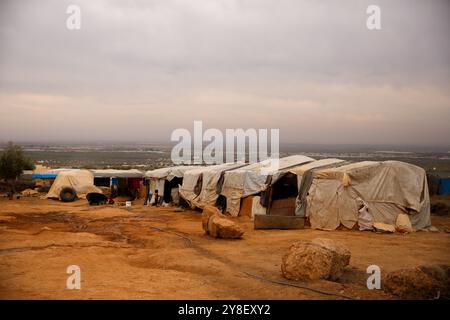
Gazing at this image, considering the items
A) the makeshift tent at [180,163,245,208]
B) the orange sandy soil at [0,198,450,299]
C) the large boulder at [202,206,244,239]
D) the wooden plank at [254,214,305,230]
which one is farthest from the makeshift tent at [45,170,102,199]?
the large boulder at [202,206,244,239]

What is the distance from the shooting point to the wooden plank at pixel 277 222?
1473 centimetres

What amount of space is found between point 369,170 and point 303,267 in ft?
27.4

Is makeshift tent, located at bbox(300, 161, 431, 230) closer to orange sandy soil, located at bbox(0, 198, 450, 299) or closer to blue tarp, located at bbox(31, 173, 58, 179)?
orange sandy soil, located at bbox(0, 198, 450, 299)

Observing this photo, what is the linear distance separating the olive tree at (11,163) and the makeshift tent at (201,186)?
14.0 m

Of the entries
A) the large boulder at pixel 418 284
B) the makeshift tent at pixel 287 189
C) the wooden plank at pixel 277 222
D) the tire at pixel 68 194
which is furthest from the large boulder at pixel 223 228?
the tire at pixel 68 194

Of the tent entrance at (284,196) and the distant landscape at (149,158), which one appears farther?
the distant landscape at (149,158)

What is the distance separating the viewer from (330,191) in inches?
596

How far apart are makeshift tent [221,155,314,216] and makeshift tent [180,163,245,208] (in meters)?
0.67

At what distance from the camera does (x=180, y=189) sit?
23.1 meters

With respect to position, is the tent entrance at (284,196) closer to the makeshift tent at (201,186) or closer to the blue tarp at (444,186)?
the makeshift tent at (201,186)

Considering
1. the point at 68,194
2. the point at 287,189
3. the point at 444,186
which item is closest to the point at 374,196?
the point at 287,189

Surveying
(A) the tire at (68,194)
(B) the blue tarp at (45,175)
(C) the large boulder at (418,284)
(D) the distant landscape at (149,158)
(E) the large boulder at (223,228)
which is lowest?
(D) the distant landscape at (149,158)

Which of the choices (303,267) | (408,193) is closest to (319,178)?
(408,193)

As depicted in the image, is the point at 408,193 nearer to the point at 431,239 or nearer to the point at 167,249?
the point at 431,239
